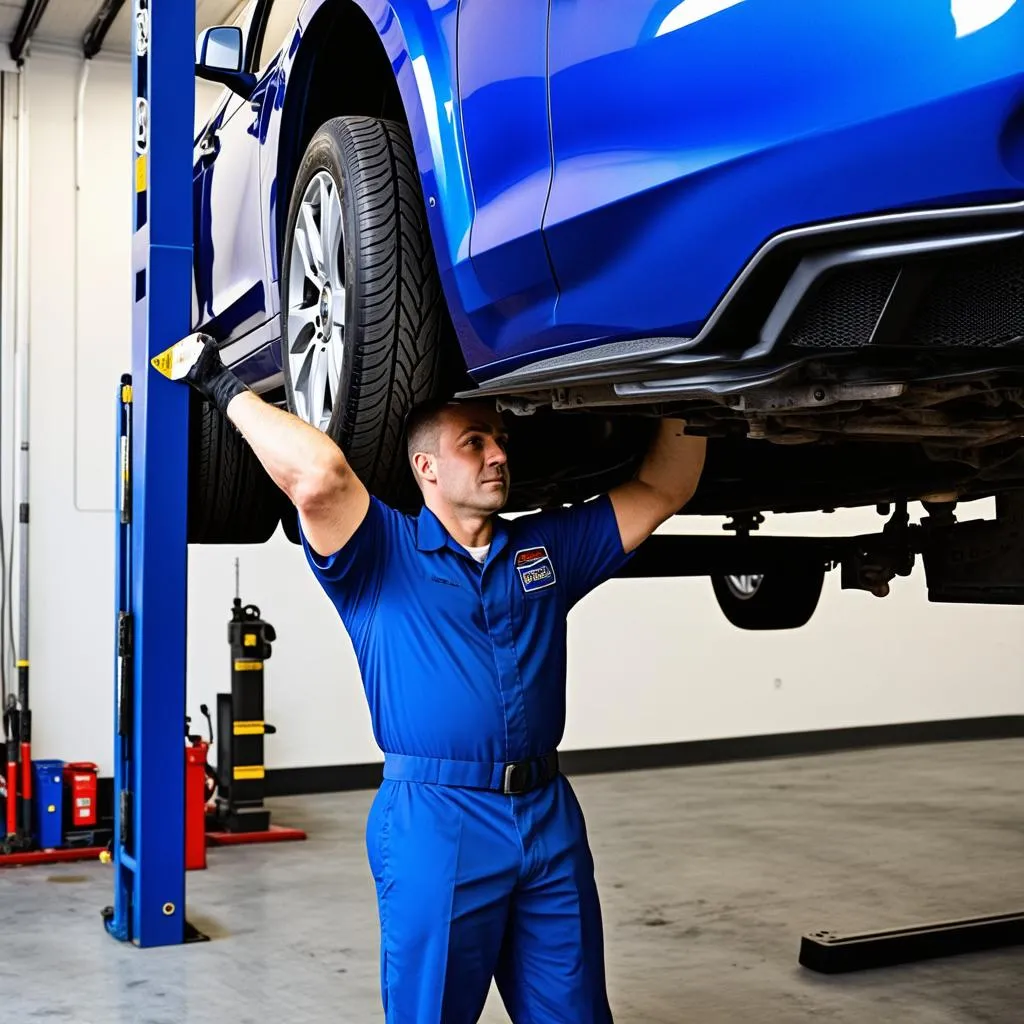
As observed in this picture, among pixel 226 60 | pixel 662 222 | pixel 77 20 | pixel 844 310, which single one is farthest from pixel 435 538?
pixel 77 20

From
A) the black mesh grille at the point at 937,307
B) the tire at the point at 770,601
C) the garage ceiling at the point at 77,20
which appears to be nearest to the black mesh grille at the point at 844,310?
the black mesh grille at the point at 937,307

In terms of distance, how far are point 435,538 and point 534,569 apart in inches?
7.2

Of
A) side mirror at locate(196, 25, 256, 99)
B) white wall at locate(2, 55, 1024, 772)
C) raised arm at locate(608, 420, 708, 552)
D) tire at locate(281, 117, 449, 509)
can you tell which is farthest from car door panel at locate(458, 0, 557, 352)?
white wall at locate(2, 55, 1024, 772)

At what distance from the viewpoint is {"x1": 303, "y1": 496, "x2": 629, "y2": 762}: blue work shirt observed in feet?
7.64

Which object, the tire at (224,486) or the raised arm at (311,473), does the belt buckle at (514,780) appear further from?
the tire at (224,486)

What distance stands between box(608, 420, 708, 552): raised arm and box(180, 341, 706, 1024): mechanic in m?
0.01

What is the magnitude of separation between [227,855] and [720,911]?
2249 millimetres

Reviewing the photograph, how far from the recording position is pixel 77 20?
22.2ft

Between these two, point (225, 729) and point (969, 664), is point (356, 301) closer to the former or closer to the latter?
point (225, 729)

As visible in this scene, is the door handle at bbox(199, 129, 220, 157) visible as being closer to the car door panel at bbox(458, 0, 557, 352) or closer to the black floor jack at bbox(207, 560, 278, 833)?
the car door panel at bbox(458, 0, 557, 352)

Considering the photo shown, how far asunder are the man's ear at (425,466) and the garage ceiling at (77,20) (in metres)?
4.73

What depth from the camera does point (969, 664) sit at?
9.52m

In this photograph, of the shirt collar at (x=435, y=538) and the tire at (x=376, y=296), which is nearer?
the tire at (x=376, y=296)

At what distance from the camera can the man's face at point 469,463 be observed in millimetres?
2420
